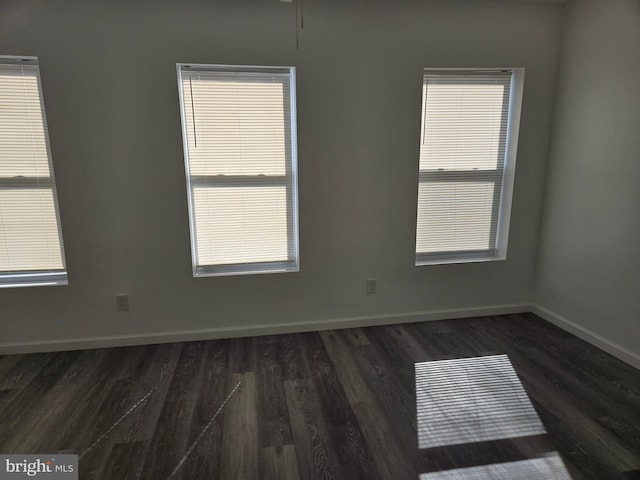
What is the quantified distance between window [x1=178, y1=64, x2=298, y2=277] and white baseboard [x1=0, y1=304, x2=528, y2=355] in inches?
19.1

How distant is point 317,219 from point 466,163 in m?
1.39

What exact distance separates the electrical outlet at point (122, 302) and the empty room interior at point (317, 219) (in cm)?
1

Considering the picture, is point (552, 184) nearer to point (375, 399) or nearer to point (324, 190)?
point (324, 190)

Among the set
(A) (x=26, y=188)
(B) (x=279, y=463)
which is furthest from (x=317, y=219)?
(A) (x=26, y=188)

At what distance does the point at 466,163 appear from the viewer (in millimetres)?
3248

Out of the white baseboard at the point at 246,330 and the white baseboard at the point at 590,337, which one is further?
the white baseboard at the point at 246,330

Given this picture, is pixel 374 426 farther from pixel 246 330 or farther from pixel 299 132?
pixel 299 132

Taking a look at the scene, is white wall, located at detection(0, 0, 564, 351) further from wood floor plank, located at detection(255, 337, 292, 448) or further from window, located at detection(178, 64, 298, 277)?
wood floor plank, located at detection(255, 337, 292, 448)

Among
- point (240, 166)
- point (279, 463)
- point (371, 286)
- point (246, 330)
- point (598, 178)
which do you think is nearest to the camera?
point (279, 463)

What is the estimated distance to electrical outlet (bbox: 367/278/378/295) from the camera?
10.5ft

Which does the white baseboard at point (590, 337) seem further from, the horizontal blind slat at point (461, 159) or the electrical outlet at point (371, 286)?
the electrical outlet at point (371, 286)

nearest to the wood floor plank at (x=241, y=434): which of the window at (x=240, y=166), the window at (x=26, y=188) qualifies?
the window at (x=240, y=166)

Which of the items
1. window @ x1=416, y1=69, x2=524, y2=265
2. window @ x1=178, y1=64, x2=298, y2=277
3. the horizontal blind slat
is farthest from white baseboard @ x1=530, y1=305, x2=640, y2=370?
window @ x1=178, y1=64, x2=298, y2=277

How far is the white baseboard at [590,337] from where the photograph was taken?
2.63m
